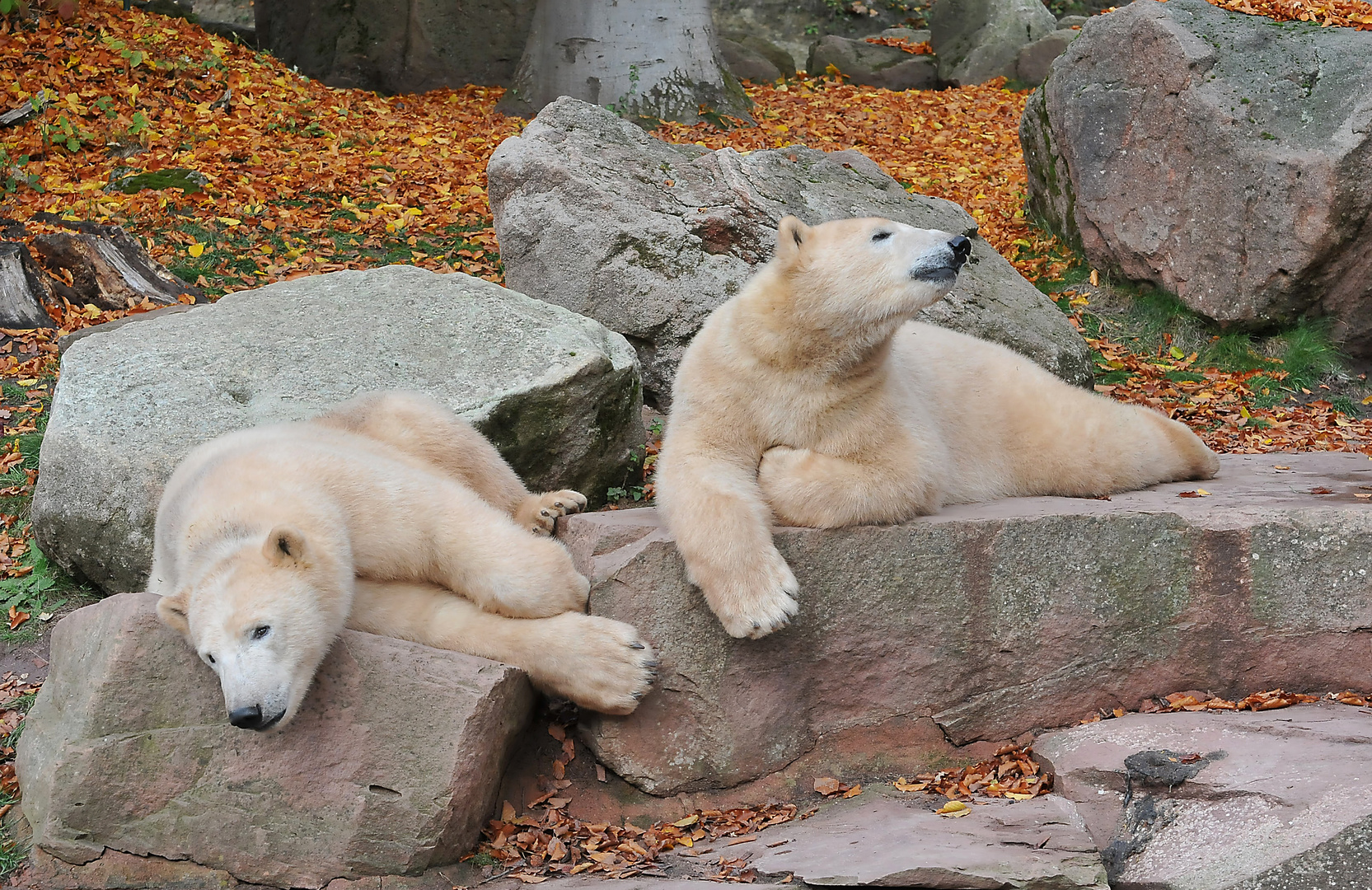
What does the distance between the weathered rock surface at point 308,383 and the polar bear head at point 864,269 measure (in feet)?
5.81

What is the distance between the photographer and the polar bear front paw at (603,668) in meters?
4.59

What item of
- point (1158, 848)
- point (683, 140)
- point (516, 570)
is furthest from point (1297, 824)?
point (683, 140)

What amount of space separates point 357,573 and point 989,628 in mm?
2486

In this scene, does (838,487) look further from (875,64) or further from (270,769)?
(875,64)

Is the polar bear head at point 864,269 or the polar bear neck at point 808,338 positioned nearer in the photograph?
the polar bear head at point 864,269

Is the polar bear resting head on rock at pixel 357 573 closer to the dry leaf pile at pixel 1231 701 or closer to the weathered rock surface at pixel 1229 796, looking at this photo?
the weathered rock surface at pixel 1229 796

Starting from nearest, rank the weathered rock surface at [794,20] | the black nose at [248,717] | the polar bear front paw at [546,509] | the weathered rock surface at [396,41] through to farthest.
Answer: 1. the black nose at [248,717]
2. the polar bear front paw at [546,509]
3. the weathered rock surface at [396,41]
4. the weathered rock surface at [794,20]

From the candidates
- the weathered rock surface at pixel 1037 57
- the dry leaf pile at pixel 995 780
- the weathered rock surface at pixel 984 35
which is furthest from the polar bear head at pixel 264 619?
the weathered rock surface at pixel 984 35

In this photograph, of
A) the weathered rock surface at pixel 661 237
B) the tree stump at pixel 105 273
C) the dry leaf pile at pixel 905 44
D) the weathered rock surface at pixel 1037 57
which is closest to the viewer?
the weathered rock surface at pixel 661 237

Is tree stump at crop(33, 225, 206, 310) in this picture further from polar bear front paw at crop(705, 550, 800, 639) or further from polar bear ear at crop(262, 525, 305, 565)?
polar bear front paw at crop(705, 550, 800, 639)

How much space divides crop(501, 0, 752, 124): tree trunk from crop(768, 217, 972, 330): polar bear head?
367 inches

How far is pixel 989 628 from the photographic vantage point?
15.7 ft

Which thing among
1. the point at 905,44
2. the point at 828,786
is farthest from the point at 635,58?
the point at 828,786

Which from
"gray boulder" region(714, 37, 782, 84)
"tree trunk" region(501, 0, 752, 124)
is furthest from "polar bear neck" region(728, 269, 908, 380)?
"gray boulder" region(714, 37, 782, 84)
